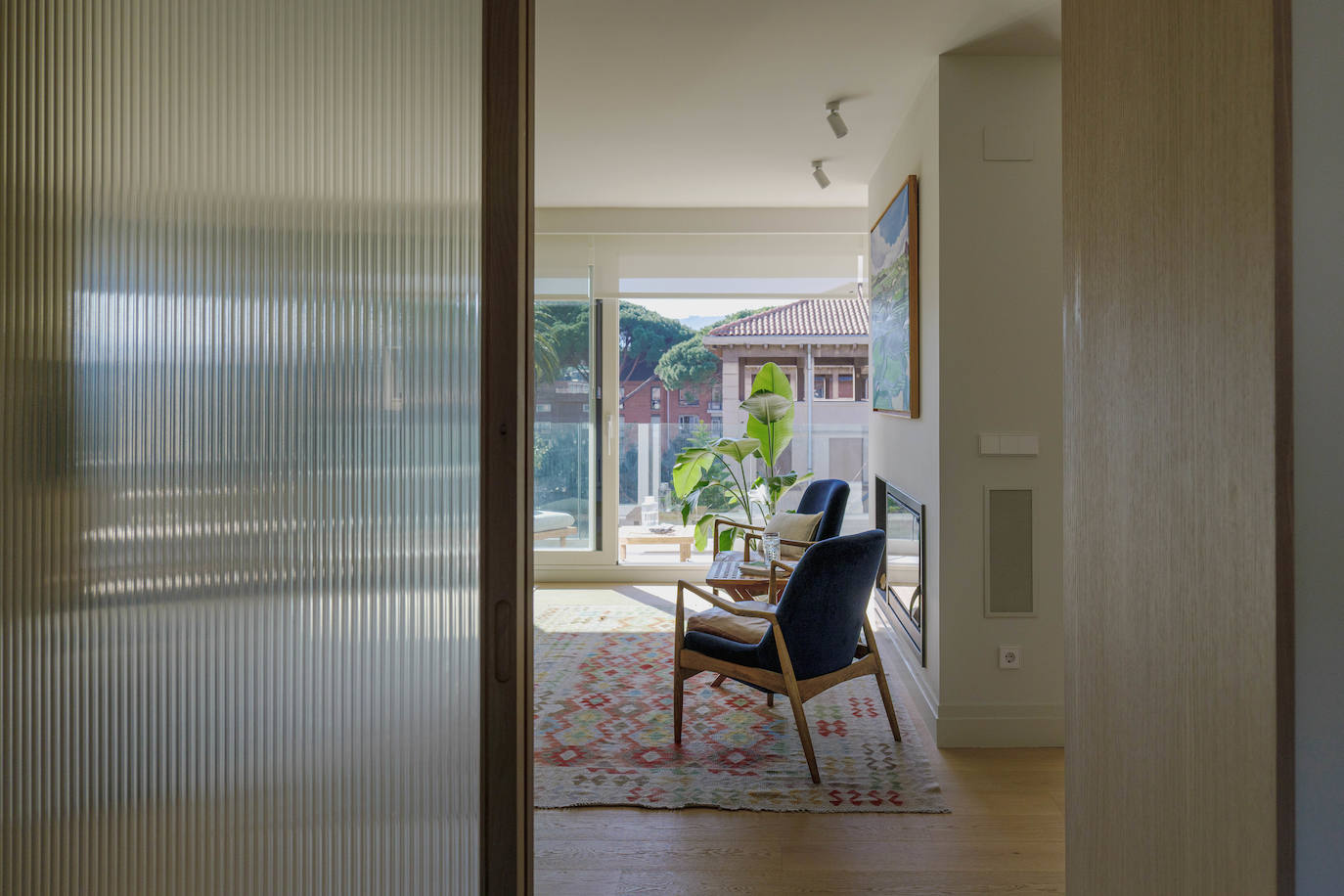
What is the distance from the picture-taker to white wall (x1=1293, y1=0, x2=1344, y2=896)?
91 centimetres

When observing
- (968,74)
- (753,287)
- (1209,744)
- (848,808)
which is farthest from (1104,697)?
(753,287)

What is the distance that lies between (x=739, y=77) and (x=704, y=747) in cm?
277

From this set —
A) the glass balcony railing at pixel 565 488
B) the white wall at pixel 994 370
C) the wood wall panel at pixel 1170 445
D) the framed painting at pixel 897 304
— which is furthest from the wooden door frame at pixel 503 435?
the glass balcony railing at pixel 565 488

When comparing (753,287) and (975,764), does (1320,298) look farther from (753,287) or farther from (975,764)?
(753,287)

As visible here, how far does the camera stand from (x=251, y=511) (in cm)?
123

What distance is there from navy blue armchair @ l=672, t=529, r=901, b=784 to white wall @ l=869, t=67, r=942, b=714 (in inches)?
15.1

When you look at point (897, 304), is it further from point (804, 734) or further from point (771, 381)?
point (804, 734)

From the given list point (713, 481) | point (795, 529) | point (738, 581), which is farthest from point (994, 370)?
point (713, 481)

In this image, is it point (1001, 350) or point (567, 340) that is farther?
point (567, 340)

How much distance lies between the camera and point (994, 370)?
10.3 feet

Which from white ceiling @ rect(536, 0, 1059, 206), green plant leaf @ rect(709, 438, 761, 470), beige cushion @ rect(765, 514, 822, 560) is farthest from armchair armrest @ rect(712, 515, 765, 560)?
white ceiling @ rect(536, 0, 1059, 206)

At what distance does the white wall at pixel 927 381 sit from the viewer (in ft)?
10.5

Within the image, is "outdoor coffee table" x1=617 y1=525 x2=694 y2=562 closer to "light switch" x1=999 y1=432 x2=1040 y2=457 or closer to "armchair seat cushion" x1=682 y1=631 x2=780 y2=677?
"armchair seat cushion" x1=682 y1=631 x2=780 y2=677

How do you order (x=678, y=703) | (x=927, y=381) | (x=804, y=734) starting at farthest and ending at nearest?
(x=927, y=381) → (x=678, y=703) → (x=804, y=734)
